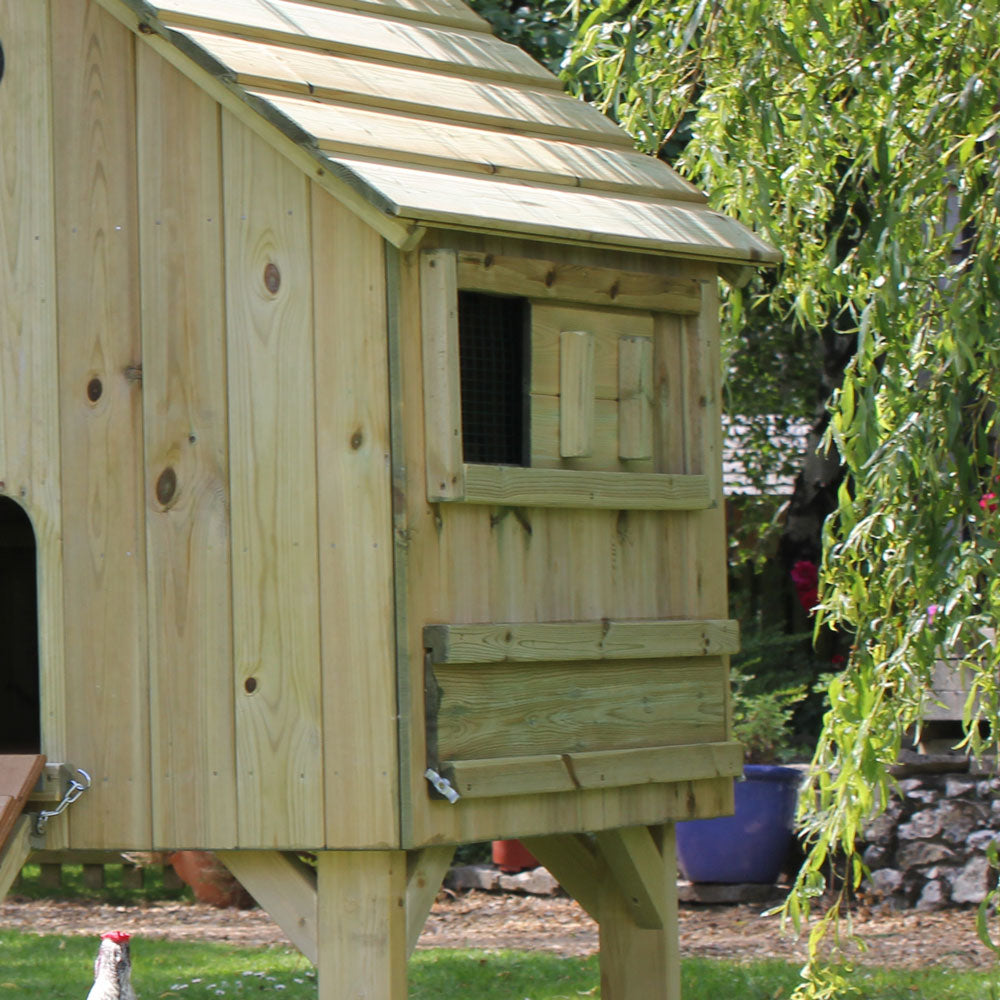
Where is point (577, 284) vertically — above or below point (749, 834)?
above

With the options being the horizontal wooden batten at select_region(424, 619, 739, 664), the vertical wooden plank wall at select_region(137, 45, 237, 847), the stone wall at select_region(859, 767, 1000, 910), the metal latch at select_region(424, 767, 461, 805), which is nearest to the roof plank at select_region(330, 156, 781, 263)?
the vertical wooden plank wall at select_region(137, 45, 237, 847)

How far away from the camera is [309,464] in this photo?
3.94 metres

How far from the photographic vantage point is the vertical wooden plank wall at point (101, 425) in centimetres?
405

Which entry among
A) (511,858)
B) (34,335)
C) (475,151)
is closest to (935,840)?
(511,858)

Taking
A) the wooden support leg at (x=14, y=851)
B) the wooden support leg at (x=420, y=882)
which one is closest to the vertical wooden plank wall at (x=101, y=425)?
the wooden support leg at (x=14, y=851)

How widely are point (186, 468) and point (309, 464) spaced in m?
0.32

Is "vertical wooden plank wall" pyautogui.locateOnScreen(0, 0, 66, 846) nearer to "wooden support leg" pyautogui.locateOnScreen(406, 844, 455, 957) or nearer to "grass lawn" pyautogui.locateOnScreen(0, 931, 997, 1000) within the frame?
"wooden support leg" pyautogui.locateOnScreen(406, 844, 455, 957)

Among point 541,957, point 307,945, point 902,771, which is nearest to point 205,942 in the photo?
point 541,957

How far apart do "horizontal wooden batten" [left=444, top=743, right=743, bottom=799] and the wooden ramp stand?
982 millimetres

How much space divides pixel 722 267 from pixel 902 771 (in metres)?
4.15

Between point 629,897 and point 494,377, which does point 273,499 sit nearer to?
point 494,377

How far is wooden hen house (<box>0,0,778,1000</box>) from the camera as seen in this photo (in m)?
3.91

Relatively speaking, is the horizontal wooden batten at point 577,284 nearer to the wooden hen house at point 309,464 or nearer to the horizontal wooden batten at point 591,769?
→ the wooden hen house at point 309,464

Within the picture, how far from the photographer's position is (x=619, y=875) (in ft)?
15.9
